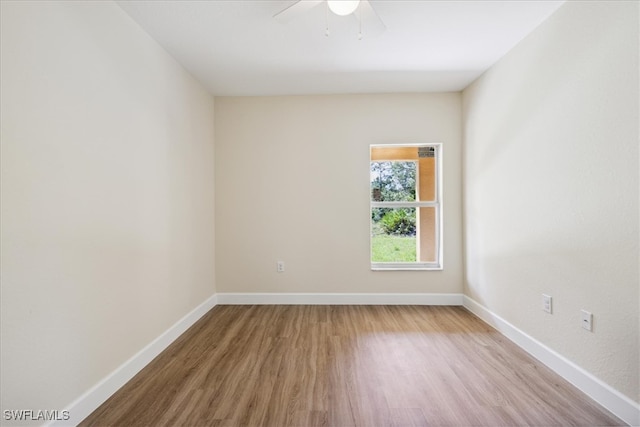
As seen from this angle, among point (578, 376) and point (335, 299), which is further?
point (335, 299)

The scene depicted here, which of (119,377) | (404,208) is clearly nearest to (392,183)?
(404,208)

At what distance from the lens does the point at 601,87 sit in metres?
1.54

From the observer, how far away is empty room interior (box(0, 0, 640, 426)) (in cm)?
138

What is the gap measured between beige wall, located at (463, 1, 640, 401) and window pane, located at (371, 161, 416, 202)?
87 cm

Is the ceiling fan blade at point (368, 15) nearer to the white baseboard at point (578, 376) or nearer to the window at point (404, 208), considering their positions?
the window at point (404, 208)

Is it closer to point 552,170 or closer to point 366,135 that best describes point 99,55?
point 366,135

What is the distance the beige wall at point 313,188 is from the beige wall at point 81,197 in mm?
908

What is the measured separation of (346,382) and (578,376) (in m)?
1.41

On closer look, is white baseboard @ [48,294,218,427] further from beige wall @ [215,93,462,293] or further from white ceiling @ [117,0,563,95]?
white ceiling @ [117,0,563,95]

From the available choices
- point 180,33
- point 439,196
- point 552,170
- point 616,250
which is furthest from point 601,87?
point 180,33

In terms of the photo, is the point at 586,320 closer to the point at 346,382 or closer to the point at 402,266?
the point at 346,382

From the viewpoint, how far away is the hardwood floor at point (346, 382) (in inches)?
58.1

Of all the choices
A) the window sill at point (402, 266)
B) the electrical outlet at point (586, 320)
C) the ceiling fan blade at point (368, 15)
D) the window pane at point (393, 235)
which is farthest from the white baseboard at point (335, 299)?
the ceiling fan blade at point (368, 15)

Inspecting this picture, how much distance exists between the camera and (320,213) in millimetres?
3252
